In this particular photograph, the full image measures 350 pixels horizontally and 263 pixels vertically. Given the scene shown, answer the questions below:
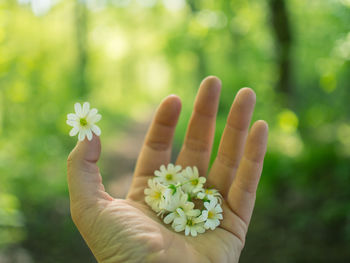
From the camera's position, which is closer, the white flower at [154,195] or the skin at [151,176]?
the skin at [151,176]

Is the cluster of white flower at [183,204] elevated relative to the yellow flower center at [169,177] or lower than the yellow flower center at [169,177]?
lower

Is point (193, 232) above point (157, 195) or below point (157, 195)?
below

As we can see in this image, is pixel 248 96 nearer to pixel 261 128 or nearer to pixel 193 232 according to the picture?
pixel 261 128

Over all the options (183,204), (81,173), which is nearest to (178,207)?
(183,204)

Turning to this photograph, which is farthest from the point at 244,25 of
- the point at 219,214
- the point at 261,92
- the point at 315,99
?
the point at 219,214

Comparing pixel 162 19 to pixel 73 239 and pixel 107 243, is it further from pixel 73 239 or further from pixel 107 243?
pixel 107 243

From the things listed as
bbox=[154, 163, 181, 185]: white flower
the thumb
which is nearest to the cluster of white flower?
bbox=[154, 163, 181, 185]: white flower

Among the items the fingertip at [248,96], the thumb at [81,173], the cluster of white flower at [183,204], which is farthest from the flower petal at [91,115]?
the fingertip at [248,96]

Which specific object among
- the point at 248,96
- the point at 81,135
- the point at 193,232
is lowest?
the point at 193,232

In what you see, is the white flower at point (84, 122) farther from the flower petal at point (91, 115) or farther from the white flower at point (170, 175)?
the white flower at point (170, 175)
